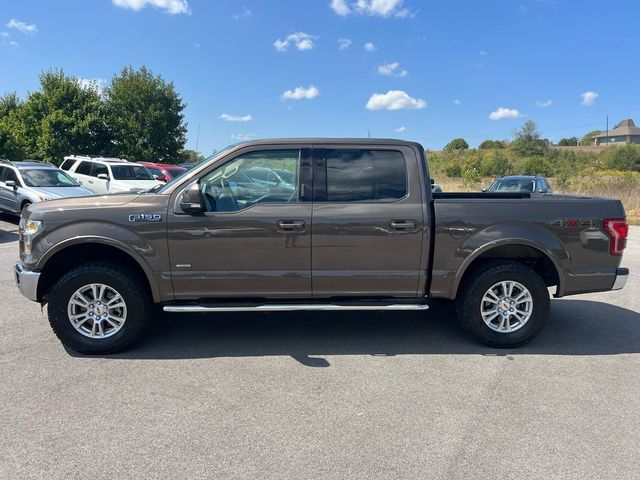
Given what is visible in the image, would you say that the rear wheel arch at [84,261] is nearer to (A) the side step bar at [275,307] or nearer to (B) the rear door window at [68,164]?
(A) the side step bar at [275,307]

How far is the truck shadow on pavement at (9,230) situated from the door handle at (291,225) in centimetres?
922

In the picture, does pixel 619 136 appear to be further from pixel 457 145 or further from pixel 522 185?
pixel 522 185

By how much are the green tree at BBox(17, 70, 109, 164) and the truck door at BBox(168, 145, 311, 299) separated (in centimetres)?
2919

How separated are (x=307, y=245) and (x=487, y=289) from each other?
1805 millimetres

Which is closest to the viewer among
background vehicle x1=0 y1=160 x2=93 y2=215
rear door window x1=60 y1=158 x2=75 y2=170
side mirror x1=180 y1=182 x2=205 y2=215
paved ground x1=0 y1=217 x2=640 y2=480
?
paved ground x1=0 y1=217 x2=640 y2=480

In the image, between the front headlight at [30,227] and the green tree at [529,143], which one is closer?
the front headlight at [30,227]

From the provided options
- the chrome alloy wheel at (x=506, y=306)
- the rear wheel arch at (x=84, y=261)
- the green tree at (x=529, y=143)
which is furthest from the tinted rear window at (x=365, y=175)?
the green tree at (x=529, y=143)

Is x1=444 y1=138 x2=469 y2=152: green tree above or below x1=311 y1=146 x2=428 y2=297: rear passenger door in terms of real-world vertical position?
above

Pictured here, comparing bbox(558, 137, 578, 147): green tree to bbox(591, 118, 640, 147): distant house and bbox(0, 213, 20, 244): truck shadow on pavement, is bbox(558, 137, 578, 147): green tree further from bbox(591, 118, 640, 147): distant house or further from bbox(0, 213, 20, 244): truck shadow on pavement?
bbox(0, 213, 20, 244): truck shadow on pavement

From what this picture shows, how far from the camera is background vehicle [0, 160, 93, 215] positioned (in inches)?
486

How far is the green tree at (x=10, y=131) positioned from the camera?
72.5 feet

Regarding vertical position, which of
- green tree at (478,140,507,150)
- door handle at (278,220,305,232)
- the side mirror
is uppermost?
green tree at (478,140,507,150)

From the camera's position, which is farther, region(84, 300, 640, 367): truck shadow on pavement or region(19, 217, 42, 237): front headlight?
region(84, 300, 640, 367): truck shadow on pavement

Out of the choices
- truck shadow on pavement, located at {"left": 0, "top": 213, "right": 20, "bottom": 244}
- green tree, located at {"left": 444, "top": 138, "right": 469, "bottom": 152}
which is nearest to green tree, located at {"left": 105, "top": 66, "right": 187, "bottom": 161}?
truck shadow on pavement, located at {"left": 0, "top": 213, "right": 20, "bottom": 244}
